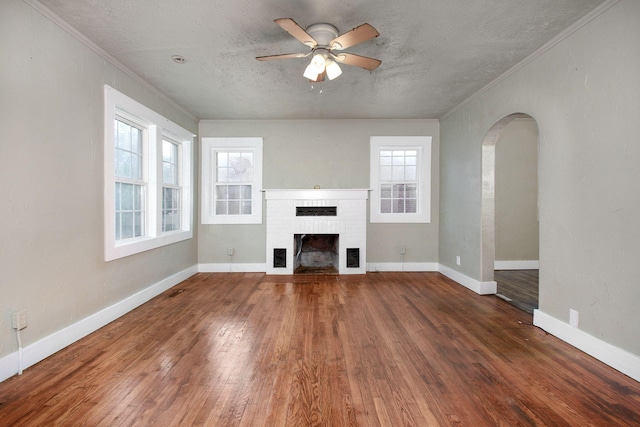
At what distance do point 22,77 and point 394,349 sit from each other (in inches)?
135

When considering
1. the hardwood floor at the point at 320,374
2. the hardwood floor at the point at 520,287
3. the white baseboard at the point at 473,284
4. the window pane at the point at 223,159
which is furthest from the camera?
the window pane at the point at 223,159

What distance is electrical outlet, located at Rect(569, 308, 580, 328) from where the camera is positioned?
248cm

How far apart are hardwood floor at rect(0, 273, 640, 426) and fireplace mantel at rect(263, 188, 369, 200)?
83.4 inches

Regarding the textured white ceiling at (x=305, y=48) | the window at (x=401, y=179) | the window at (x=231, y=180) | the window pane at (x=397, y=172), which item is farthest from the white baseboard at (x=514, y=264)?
the window at (x=231, y=180)

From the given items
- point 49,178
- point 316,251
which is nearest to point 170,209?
point 49,178

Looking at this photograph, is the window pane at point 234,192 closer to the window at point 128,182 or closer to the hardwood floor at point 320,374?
the window at point 128,182

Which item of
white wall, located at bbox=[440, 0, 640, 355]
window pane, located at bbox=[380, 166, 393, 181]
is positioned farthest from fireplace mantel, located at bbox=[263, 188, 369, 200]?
white wall, located at bbox=[440, 0, 640, 355]

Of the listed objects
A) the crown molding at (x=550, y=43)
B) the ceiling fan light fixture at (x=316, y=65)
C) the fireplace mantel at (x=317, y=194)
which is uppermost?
the crown molding at (x=550, y=43)

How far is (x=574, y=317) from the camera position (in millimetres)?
2508

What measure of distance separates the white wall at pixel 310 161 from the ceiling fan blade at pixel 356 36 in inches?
110

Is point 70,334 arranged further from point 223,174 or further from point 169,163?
point 223,174

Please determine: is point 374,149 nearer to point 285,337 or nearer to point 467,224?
point 467,224

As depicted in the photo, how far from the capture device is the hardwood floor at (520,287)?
3555 millimetres

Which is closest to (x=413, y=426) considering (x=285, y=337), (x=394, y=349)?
(x=394, y=349)
